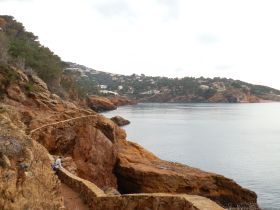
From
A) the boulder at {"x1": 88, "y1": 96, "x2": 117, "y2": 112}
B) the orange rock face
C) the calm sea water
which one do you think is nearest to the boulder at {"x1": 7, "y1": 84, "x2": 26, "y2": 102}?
the orange rock face

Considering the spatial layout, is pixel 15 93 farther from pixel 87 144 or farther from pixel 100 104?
pixel 100 104

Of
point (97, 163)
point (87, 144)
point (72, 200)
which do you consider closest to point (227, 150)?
point (97, 163)

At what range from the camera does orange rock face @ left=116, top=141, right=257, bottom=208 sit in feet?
90.8

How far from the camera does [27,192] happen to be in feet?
34.7

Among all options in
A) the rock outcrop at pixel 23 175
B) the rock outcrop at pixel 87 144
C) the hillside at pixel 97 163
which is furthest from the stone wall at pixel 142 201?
the rock outcrop at pixel 87 144

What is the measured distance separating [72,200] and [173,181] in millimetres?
13446

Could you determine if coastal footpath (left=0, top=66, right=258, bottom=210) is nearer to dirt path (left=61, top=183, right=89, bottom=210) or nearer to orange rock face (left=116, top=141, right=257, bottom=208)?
orange rock face (left=116, top=141, right=257, bottom=208)

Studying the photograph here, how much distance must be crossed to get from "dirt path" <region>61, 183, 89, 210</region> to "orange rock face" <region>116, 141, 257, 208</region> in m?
11.7

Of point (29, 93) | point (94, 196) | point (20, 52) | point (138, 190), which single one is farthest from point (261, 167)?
point (94, 196)

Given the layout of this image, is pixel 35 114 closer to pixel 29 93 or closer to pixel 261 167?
pixel 29 93

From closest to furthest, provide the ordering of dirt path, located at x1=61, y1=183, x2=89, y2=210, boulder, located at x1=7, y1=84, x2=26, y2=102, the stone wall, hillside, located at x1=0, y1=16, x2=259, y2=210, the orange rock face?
the stone wall < dirt path, located at x1=61, y1=183, x2=89, y2=210 < hillside, located at x1=0, y1=16, x2=259, y2=210 < the orange rock face < boulder, located at x1=7, y1=84, x2=26, y2=102

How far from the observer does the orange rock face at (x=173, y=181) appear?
27688 mm

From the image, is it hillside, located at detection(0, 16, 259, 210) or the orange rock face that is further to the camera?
the orange rock face

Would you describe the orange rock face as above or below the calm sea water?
above
